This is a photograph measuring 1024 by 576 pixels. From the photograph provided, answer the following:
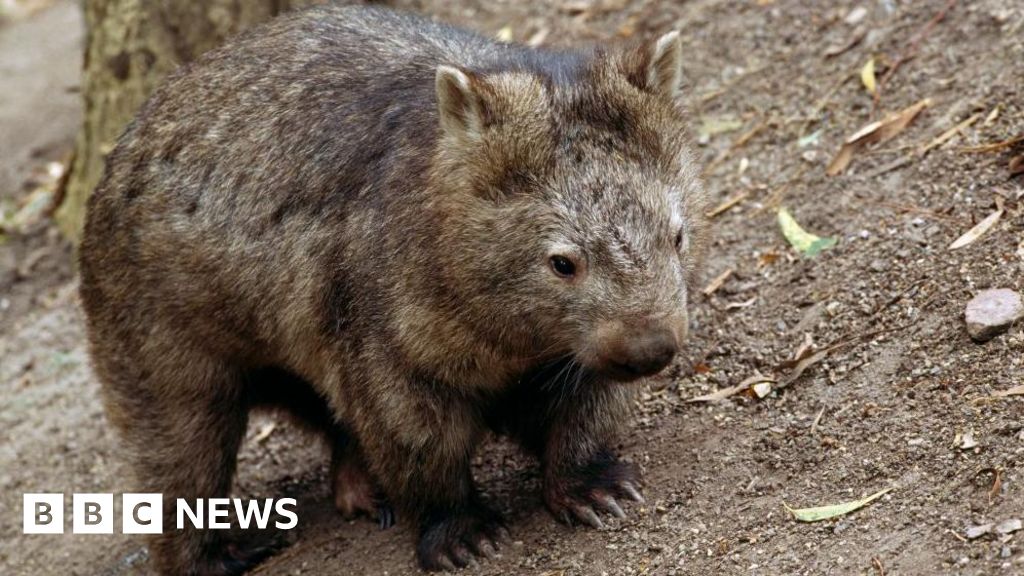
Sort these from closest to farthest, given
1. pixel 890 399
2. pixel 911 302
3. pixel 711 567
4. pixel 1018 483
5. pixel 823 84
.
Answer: pixel 1018 483
pixel 711 567
pixel 890 399
pixel 911 302
pixel 823 84

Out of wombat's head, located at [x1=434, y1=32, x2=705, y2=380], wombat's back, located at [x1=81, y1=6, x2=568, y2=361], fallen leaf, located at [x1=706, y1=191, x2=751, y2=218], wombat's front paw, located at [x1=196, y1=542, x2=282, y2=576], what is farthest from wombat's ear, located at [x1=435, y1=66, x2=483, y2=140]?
wombat's front paw, located at [x1=196, y1=542, x2=282, y2=576]

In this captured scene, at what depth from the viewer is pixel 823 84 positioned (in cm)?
743

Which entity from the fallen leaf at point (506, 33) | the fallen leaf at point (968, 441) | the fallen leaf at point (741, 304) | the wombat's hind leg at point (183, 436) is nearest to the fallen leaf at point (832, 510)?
the fallen leaf at point (968, 441)

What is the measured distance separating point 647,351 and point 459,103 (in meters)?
1.19

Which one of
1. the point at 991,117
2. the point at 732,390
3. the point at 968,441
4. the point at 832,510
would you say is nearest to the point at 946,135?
the point at 991,117

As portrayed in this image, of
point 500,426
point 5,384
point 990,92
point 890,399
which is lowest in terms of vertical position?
point 5,384

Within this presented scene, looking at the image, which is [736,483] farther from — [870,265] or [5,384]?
[5,384]

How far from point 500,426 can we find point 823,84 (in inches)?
112

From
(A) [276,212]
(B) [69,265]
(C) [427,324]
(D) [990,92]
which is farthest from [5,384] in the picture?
(D) [990,92]

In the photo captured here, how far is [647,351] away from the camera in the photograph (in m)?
4.71

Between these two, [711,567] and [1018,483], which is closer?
[1018,483]

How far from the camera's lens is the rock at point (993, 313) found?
5258 millimetres

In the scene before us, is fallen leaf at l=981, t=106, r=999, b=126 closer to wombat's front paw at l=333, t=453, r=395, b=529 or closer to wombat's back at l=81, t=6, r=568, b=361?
wombat's back at l=81, t=6, r=568, b=361

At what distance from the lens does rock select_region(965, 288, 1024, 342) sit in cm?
526
